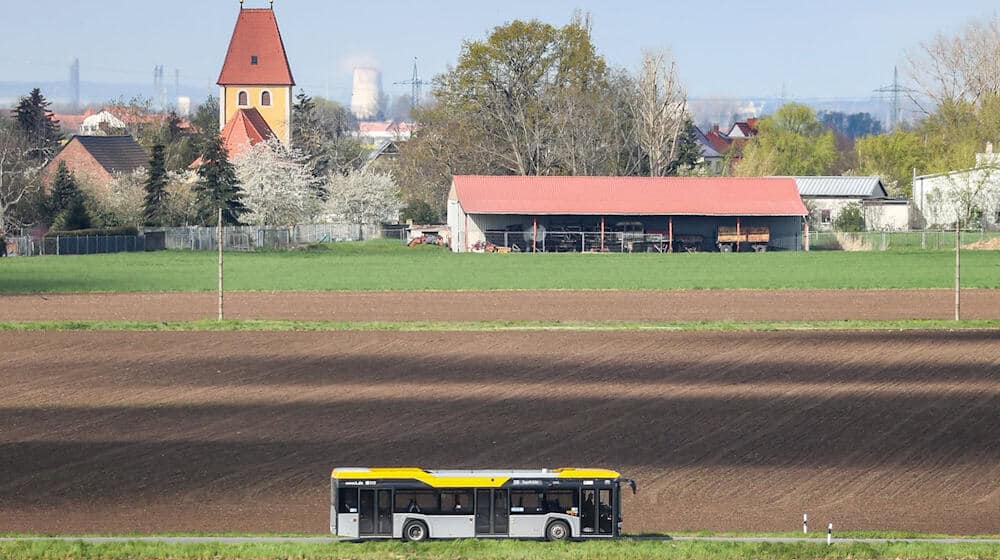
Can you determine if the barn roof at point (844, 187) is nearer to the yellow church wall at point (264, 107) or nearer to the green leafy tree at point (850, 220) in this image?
the green leafy tree at point (850, 220)

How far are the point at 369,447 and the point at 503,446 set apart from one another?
2.61 m

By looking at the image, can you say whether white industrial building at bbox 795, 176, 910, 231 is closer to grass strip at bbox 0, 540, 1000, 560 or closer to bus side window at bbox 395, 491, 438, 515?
grass strip at bbox 0, 540, 1000, 560

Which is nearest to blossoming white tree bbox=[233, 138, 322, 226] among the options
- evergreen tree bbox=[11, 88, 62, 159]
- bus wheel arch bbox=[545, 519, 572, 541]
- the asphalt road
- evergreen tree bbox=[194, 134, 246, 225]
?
evergreen tree bbox=[194, 134, 246, 225]

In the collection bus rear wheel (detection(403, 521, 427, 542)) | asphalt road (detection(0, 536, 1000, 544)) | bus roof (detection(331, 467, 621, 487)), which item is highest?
bus roof (detection(331, 467, 621, 487))

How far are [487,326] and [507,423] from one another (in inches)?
674

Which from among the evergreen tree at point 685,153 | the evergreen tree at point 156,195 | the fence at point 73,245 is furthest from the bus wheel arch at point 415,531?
the evergreen tree at point 685,153

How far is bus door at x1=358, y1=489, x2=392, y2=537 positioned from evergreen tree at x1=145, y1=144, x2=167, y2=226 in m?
82.4

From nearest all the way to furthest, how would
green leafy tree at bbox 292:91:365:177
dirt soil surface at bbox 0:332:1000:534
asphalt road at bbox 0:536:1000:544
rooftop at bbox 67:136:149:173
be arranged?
asphalt road at bbox 0:536:1000:544, dirt soil surface at bbox 0:332:1000:534, rooftop at bbox 67:136:149:173, green leafy tree at bbox 292:91:365:177

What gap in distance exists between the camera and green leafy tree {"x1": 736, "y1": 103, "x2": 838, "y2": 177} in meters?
138

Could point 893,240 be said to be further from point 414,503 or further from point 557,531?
point 414,503

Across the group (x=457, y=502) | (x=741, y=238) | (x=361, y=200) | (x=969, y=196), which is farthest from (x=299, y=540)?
(x=361, y=200)

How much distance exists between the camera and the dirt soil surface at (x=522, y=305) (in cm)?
5244

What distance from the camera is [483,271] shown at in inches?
3007

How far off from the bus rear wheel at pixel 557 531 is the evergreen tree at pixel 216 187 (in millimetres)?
78823
